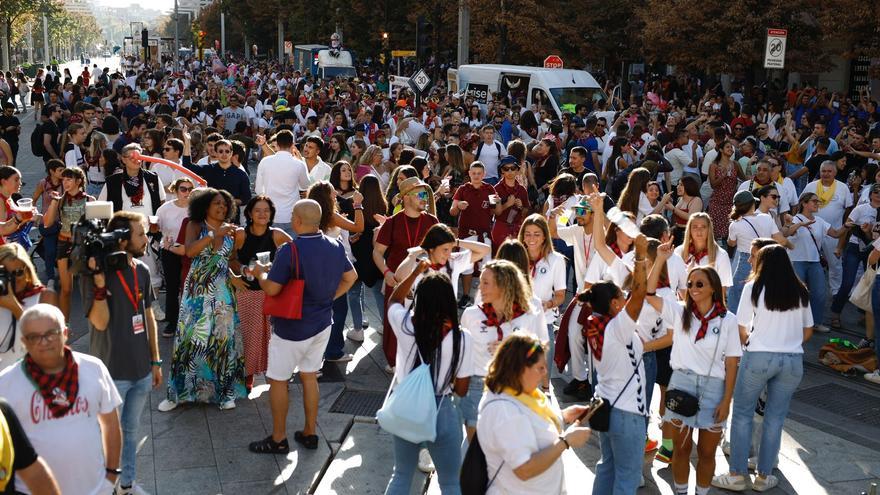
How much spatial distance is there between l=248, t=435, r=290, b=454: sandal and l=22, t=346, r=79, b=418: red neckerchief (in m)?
2.52

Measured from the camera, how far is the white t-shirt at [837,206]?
11.4 m

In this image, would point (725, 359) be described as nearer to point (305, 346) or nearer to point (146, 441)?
point (305, 346)

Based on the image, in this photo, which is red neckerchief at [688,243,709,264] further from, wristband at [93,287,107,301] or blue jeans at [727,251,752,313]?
wristband at [93,287,107,301]

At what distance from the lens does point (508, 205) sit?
10445mm

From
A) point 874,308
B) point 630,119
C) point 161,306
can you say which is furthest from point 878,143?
point 161,306

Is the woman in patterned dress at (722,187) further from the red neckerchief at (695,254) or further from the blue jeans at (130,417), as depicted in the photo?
the blue jeans at (130,417)

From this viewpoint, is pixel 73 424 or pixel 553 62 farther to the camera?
pixel 553 62

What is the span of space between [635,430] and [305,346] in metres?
2.39

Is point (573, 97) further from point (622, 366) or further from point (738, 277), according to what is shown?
point (622, 366)

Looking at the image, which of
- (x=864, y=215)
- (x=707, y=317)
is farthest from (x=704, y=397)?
(x=864, y=215)

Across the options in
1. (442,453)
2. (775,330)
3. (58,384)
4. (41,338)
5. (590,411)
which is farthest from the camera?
(775,330)

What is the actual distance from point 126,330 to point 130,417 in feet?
1.81

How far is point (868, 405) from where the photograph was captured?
8727mm

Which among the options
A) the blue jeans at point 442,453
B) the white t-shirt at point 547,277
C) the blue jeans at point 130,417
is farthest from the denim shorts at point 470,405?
the blue jeans at point 130,417
